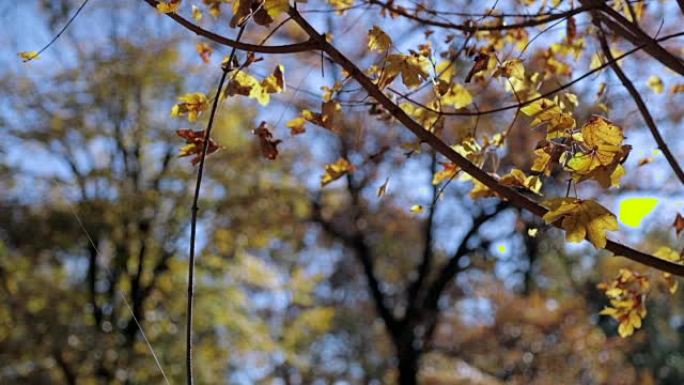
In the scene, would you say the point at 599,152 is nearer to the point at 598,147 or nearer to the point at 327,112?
the point at 598,147

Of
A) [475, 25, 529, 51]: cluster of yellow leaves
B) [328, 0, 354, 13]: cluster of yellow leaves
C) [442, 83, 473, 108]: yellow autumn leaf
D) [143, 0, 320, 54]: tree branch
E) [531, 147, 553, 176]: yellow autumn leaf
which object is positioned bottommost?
[531, 147, 553, 176]: yellow autumn leaf

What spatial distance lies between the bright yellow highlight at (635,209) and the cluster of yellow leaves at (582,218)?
0.39 metres

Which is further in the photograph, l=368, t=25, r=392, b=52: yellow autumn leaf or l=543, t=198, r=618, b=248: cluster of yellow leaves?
l=368, t=25, r=392, b=52: yellow autumn leaf

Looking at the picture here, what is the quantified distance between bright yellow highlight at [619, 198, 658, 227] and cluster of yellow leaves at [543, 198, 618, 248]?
389 millimetres

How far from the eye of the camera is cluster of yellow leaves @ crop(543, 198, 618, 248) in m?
0.91

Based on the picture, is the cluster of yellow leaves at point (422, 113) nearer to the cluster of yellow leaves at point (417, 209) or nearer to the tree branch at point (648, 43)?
the cluster of yellow leaves at point (417, 209)

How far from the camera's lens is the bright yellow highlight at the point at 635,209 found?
4.23 feet

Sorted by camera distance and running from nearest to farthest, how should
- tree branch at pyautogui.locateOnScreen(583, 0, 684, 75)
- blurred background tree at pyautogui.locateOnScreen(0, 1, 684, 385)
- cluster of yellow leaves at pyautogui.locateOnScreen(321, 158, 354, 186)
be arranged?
tree branch at pyautogui.locateOnScreen(583, 0, 684, 75)
cluster of yellow leaves at pyautogui.locateOnScreen(321, 158, 354, 186)
blurred background tree at pyautogui.locateOnScreen(0, 1, 684, 385)

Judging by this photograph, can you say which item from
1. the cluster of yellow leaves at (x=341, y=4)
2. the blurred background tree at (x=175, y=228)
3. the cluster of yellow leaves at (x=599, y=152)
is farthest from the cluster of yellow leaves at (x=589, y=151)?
the blurred background tree at (x=175, y=228)

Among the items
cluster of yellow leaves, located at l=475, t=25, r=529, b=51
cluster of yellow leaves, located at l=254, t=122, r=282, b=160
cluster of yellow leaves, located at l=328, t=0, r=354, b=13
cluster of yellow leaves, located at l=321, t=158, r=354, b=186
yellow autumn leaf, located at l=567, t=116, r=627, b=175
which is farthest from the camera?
cluster of yellow leaves, located at l=475, t=25, r=529, b=51

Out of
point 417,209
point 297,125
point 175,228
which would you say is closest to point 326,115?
point 297,125

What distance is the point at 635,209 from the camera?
130 centimetres

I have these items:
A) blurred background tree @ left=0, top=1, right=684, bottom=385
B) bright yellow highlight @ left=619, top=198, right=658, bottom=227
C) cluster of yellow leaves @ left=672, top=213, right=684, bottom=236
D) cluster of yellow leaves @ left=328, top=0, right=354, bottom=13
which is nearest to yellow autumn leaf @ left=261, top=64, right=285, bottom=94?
cluster of yellow leaves @ left=328, top=0, right=354, bottom=13

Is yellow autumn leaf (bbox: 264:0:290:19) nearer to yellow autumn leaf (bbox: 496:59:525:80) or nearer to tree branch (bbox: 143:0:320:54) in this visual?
tree branch (bbox: 143:0:320:54)
